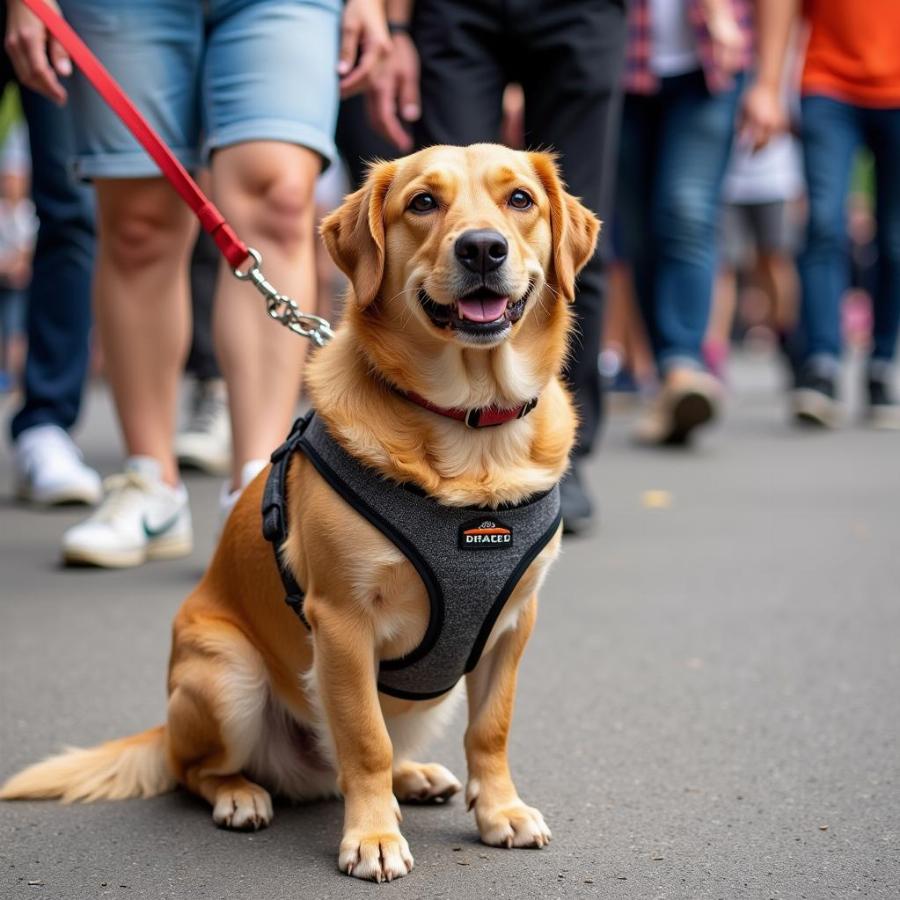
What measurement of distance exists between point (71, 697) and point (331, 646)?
3.79 ft

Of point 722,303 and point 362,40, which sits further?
point 722,303

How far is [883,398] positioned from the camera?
327 inches

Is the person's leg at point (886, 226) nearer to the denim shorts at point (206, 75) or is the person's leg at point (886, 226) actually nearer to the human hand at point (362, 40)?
the human hand at point (362, 40)

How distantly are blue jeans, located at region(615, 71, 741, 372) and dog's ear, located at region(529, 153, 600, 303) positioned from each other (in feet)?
13.4

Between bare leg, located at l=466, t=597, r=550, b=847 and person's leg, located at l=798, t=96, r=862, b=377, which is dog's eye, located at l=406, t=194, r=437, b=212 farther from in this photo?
person's leg, located at l=798, t=96, r=862, b=377

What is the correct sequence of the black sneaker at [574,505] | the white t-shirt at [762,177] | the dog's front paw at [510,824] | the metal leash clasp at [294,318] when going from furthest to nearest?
1. the white t-shirt at [762,177]
2. the black sneaker at [574,505]
3. the metal leash clasp at [294,318]
4. the dog's front paw at [510,824]

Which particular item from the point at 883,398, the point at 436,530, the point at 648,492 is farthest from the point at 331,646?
the point at 883,398

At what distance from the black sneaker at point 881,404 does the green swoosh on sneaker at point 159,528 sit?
491 centimetres

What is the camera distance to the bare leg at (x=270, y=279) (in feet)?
12.7

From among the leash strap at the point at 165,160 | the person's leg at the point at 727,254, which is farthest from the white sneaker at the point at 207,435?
the person's leg at the point at 727,254

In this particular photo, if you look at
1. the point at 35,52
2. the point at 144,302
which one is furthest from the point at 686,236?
the point at 35,52

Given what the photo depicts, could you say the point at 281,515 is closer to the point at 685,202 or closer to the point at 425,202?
the point at 425,202

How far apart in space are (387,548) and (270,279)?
66.5 inches

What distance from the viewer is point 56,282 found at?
573 cm
